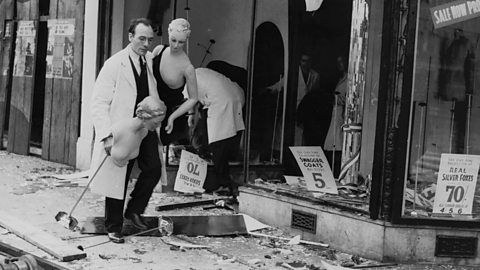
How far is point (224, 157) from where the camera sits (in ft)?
29.5

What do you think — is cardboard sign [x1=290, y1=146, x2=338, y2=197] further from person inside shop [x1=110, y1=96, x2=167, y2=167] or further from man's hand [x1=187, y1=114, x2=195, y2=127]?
man's hand [x1=187, y1=114, x2=195, y2=127]

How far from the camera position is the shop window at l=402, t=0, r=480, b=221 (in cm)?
597

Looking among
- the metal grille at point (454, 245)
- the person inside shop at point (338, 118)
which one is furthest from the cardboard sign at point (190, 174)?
the metal grille at point (454, 245)

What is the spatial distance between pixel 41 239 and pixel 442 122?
12.2 feet

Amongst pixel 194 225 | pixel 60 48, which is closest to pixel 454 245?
pixel 194 225

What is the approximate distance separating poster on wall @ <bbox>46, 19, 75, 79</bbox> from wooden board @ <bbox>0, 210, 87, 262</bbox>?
4.30 m

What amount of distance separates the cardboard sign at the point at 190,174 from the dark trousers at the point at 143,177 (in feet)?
7.33

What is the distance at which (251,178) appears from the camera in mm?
8766

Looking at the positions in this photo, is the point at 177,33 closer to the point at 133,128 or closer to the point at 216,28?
the point at 133,128

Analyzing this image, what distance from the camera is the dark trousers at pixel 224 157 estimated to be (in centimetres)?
893

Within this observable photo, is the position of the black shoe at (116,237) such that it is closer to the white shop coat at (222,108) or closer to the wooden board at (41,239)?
the wooden board at (41,239)

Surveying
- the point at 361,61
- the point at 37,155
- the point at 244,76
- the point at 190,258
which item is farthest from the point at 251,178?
the point at 37,155

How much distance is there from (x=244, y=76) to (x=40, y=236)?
146 inches

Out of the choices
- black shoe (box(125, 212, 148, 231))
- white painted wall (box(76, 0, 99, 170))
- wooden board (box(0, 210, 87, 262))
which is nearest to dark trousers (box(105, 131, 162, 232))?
black shoe (box(125, 212, 148, 231))
